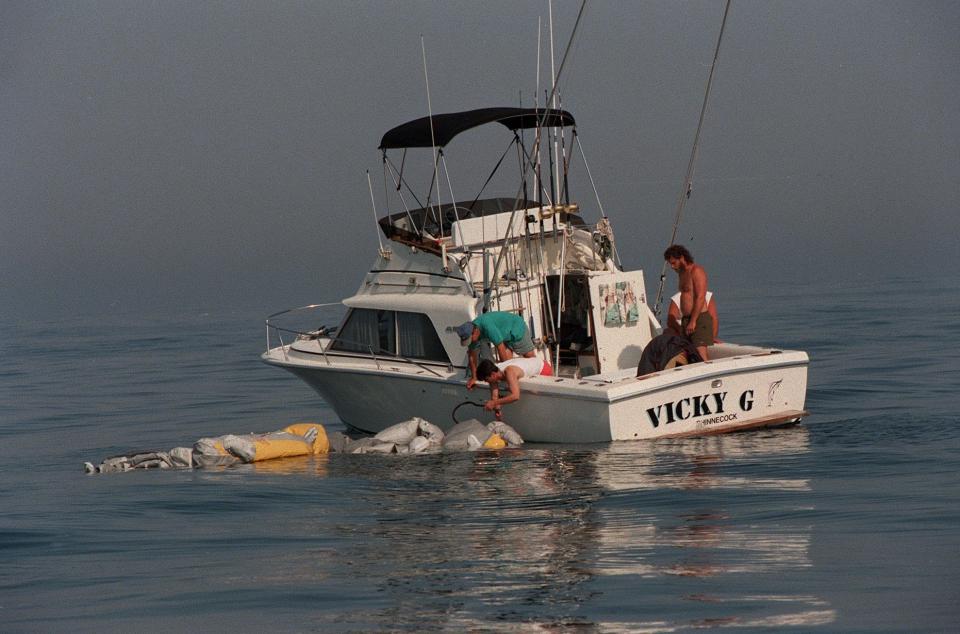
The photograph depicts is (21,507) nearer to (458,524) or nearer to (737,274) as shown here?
(458,524)

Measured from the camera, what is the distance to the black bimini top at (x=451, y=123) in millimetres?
14445

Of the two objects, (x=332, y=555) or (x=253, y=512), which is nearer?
(x=332, y=555)

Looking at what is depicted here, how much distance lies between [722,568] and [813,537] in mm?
994

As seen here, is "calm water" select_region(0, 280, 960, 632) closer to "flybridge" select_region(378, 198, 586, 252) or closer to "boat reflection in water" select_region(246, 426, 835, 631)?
"boat reflection in water" select_region(246, 426, 835, 631)

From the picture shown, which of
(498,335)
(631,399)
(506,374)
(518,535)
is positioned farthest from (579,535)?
(498,335)

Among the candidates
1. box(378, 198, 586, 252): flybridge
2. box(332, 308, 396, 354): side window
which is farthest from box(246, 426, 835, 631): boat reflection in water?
box(378, 198, 586, 252): flybridge

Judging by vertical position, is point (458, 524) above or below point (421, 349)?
below

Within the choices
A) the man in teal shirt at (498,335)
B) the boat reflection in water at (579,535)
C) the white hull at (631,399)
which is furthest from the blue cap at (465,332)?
the boat reflection in water at (579,535)

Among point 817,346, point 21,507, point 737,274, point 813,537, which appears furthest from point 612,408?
point 737,274

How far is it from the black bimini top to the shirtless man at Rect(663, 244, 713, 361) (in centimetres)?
214

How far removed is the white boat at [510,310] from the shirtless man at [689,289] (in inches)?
14.5

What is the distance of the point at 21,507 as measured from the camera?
10828mm

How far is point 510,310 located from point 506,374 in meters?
1.32

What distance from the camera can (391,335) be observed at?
1447 cm
